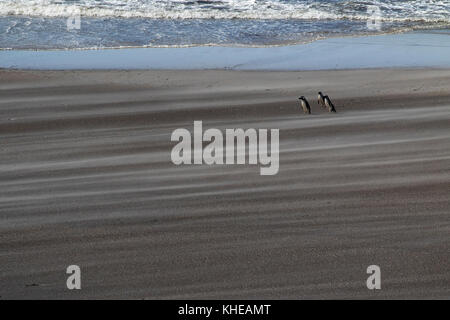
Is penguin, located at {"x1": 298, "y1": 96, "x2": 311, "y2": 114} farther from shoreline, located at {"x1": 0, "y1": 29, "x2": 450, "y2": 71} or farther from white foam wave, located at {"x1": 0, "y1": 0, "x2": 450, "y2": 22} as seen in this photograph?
white foam wave, located at {"x1": 0, "y1": 0, "x2": 450, "y2": 22}

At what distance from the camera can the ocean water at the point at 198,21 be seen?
56.9 feet

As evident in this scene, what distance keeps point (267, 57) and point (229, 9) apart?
616 cm

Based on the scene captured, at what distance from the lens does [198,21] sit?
1998 centimetres

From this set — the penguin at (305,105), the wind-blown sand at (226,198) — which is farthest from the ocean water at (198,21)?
the penguin at (305,105)

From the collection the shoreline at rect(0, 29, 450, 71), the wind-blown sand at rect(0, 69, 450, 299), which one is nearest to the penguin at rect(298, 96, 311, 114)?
the wind-blown sand at rect(0, 69, 450, 299)

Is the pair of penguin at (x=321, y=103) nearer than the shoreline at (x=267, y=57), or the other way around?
the pair of penguin at (x=321, y=103)

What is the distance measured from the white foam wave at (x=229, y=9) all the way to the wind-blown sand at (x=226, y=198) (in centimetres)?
827

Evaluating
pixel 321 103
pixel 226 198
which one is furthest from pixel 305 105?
pixel 226 198

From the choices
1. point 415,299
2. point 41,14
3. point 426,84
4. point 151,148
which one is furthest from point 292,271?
point 41,14

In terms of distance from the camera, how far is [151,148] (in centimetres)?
945

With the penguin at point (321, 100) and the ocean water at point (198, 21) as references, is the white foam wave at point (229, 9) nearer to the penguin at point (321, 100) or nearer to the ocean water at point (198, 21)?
the ocean water at point (198, 21)

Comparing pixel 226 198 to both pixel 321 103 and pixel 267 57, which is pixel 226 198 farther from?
pixel 267 57

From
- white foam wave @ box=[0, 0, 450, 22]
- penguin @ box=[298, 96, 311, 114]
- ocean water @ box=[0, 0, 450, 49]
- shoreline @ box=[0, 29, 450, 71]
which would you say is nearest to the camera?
penguin @ box=[298, 96, 311, 114]

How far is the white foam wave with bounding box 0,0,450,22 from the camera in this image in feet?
67.0
